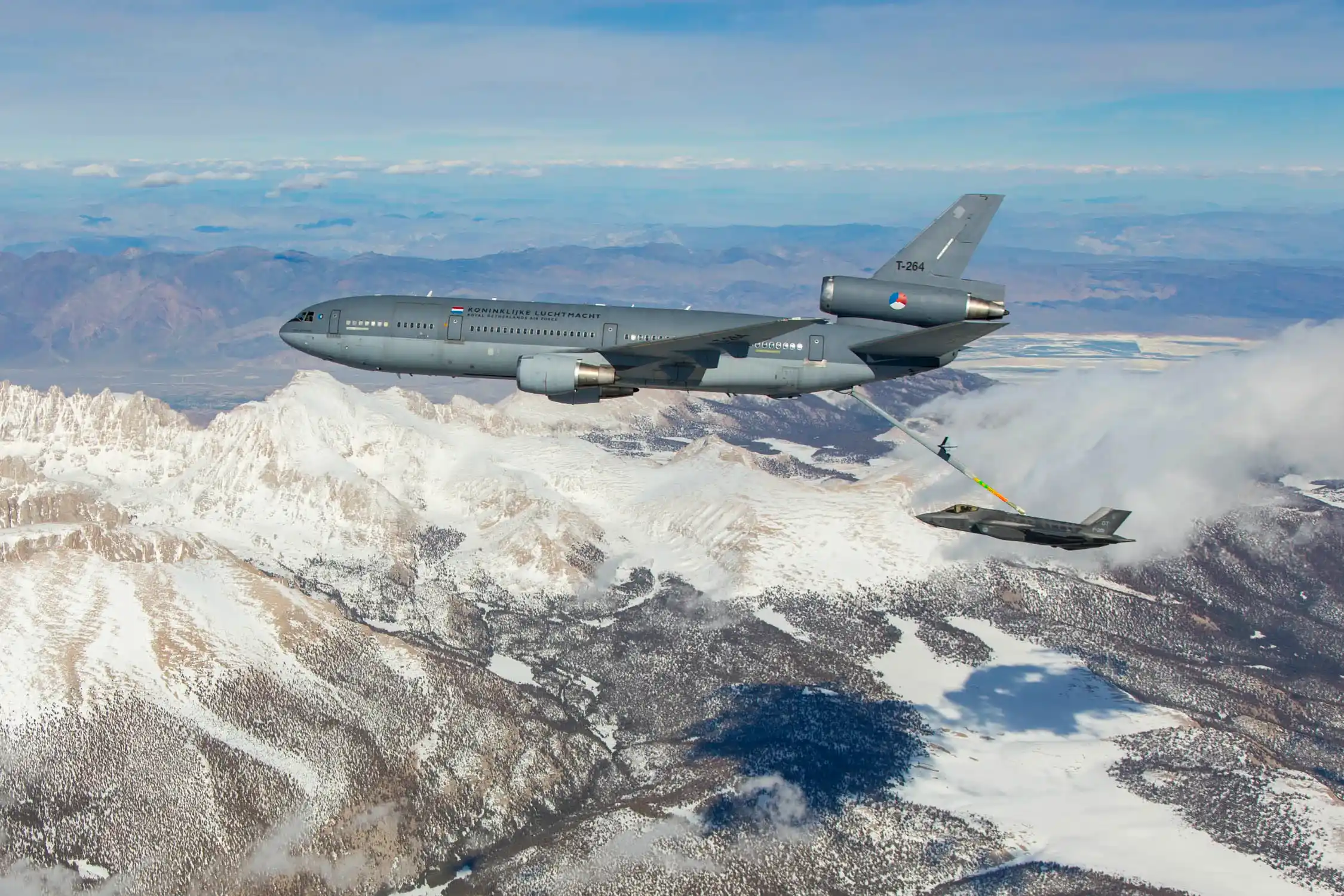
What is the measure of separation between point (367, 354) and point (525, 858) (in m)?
81.5

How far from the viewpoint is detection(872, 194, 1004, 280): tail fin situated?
84.3m

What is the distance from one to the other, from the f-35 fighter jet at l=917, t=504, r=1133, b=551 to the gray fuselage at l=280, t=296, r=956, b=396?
53.4 feet

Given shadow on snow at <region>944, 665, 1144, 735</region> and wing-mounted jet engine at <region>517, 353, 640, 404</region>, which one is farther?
shadow on snow at <region>944, 665, 1144, 735</region>

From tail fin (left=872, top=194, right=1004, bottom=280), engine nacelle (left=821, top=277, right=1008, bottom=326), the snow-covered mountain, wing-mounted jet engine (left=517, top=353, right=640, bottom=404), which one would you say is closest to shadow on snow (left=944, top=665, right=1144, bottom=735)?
the snow-covered mountain

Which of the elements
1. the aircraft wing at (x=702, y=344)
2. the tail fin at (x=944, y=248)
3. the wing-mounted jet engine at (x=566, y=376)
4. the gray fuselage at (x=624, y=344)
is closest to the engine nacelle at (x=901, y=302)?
the gray fuselage at (x=624, y=344)

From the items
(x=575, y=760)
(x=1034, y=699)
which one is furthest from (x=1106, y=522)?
(x=1034, y=699)

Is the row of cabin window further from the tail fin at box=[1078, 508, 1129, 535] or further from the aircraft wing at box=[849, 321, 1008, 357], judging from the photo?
the tail fin at box=[1078, 508, 1129, 535]

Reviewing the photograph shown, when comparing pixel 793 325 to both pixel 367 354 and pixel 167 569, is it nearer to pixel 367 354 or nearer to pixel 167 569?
pixel 367 354

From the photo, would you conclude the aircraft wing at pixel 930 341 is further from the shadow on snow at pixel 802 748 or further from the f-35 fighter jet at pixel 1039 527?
the shadow on snow at pixel 802 748

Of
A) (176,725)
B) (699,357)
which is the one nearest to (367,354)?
(699,357)

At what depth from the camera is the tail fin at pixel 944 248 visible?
84.3 m

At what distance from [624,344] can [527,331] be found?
27.5 feet

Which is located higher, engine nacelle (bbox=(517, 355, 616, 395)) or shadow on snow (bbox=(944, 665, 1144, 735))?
engine nacelle (bbox=(517, 355, 616, 395))

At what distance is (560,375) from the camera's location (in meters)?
78.8
